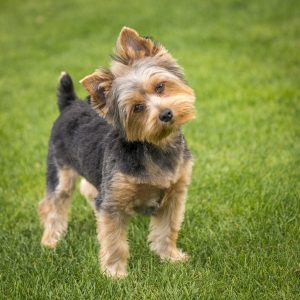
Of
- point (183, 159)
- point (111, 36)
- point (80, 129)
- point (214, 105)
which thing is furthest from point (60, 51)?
point (183, 159)

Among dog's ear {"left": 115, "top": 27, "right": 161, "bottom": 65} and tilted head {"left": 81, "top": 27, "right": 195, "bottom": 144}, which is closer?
tilted head {"left": 81, "top": 27, "right": 195, "bottom": 144}

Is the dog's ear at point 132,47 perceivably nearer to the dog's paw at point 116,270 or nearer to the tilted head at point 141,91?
the tilted head at point 141,91

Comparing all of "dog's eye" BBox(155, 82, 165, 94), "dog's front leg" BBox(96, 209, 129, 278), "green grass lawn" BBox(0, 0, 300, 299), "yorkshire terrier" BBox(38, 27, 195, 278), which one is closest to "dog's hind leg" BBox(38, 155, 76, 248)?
"green grass lawn" BBox(0, 0, 300, 299)

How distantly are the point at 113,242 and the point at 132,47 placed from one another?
1.73 m

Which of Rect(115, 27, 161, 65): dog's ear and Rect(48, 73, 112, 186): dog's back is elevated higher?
Rect(115, 27, 161, 65): dog's ear

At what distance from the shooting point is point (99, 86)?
4.45 m

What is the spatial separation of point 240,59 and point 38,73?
16.4 feet

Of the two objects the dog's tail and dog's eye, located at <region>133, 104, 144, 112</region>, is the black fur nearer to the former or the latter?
the dog's tail

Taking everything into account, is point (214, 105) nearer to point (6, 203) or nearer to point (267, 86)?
point (267, 86)

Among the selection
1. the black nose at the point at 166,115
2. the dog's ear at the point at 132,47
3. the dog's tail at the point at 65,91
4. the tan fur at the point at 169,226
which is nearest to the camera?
the black nose at the point at 166,115

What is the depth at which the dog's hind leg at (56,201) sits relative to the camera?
227 inches

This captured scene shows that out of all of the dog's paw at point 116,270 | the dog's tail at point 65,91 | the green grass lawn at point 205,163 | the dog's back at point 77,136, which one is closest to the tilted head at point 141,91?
the dog's back at point 77,136

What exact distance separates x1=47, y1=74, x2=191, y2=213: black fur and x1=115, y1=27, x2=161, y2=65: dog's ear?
660mm

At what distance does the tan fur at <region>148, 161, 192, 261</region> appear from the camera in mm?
4953
